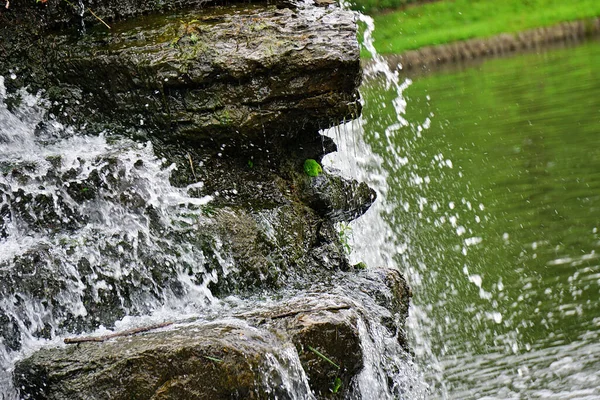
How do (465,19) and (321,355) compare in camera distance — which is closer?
(321,355)

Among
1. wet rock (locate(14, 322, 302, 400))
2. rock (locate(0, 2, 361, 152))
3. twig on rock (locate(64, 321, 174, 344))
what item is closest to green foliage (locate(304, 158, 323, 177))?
rock (locate(0, 2, 361, 152))

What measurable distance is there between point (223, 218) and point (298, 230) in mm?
761

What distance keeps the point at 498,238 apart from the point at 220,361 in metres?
6.79

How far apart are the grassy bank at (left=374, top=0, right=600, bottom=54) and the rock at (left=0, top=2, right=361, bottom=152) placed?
124 feet

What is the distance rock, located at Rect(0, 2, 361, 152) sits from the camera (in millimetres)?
6684

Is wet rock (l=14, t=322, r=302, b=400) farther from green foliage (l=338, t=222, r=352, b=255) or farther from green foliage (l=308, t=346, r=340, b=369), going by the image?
green foliage (l=338, t=222, r=352, b=255)

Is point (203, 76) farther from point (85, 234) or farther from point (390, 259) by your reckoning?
point (390, 259)

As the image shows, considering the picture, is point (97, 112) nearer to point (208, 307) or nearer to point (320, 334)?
point (208, 307)

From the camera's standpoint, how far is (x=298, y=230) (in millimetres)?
7004

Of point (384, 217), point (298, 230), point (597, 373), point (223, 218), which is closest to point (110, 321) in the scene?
point (223, 218)

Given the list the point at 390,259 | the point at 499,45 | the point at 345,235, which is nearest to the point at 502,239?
the point at 390,259

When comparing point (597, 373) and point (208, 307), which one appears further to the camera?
point (597, 373)

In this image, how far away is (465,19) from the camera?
4991cm

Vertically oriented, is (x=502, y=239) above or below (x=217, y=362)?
below
